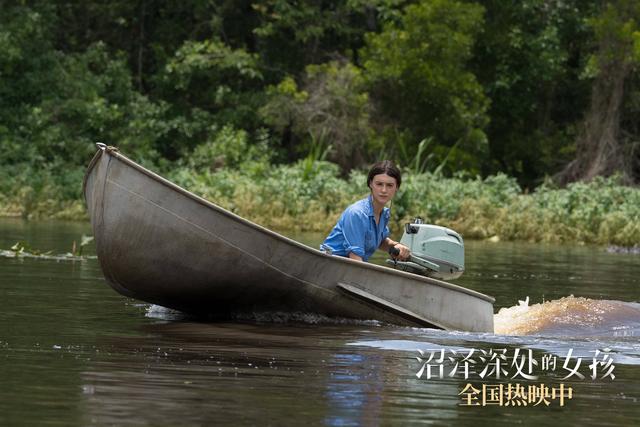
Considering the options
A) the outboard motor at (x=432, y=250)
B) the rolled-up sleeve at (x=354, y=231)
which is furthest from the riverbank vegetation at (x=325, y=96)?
the rolled-up sleeve at (x=354, y=231)

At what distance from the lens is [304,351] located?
29.0 ft

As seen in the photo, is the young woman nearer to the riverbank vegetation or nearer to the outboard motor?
the outboard motor

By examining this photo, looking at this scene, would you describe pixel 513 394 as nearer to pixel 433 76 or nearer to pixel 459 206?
pixel 459 206

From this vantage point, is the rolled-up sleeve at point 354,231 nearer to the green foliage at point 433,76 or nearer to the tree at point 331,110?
the tree at point 331,110

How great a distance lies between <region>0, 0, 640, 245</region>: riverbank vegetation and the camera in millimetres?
29312

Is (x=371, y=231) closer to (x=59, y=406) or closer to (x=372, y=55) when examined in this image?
(x=59, y=406)

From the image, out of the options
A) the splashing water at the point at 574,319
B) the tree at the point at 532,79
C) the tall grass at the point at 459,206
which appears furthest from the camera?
the tree at the point at 532,79

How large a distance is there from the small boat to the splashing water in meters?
0.39

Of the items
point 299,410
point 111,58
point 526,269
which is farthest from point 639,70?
point 299,410

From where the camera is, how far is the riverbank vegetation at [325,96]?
96.2 ft

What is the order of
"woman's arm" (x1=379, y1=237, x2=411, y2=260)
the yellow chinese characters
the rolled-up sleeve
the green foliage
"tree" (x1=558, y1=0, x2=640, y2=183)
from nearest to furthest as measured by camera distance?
1. the yellow chinese characters
2. the rolled-up sleeve
3. "woman's arm" (x1=379, y1=237, x2=411, y2=260)
4. "tree" (x1=558, y1=0, x2=640, y2=183)
5. the green foliage

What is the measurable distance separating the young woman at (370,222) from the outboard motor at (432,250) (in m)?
0.11

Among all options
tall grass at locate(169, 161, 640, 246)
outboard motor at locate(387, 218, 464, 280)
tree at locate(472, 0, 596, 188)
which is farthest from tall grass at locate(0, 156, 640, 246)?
outboard motor at locate(387, 218, 464, 280)

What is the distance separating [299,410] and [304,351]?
2227 mm
